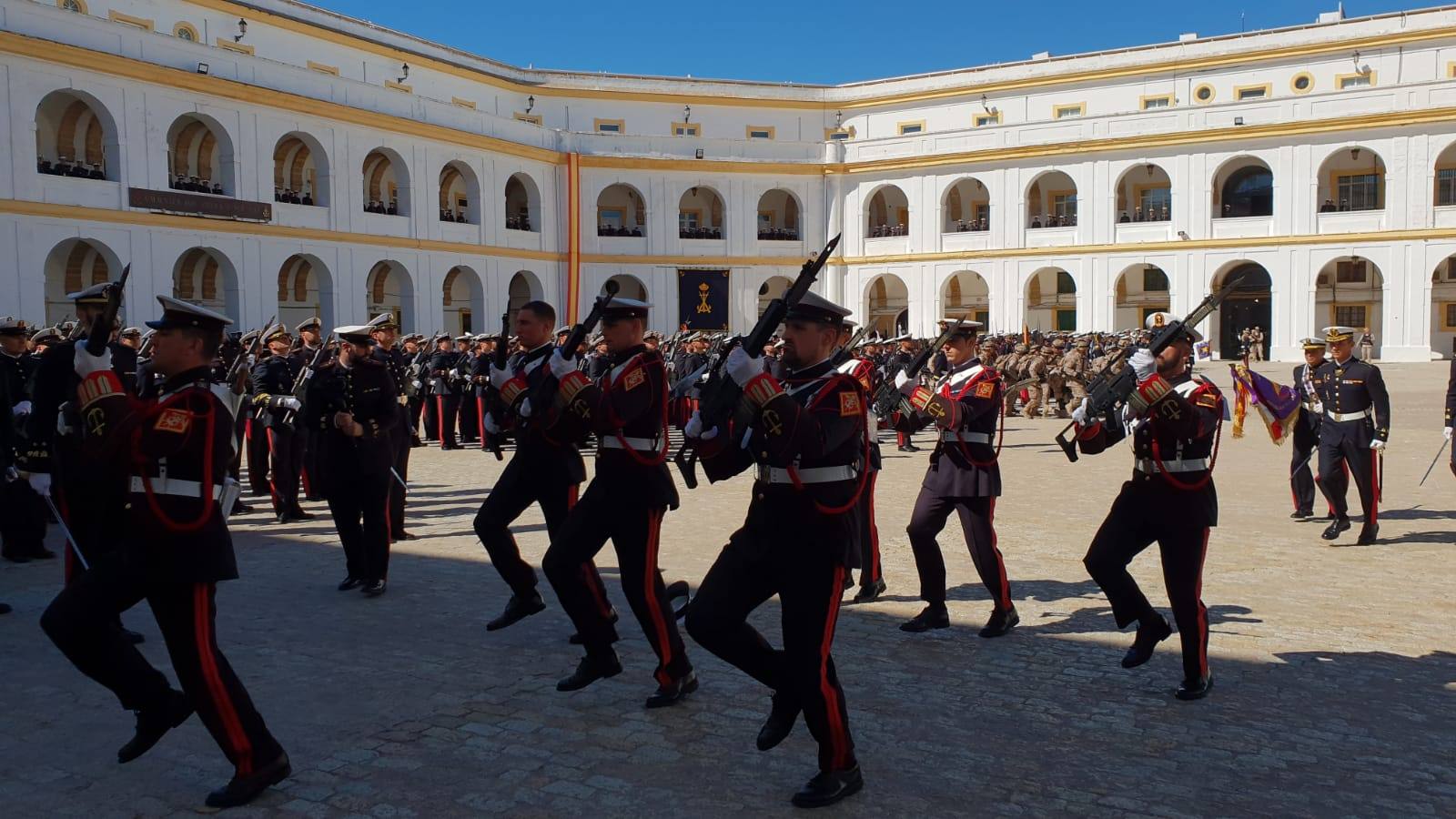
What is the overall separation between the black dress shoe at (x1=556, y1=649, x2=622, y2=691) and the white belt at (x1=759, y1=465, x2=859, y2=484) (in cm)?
180

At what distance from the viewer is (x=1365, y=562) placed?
8984 millimetres

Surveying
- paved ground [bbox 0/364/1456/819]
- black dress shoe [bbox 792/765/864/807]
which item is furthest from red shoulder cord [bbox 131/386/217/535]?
black dress shoe [bbox 792/765/864/807]

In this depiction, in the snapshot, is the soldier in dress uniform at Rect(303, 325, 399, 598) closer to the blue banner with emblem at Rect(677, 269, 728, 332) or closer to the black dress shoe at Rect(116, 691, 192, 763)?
the black dress shoe at Rect(116, 691, 192, 763)

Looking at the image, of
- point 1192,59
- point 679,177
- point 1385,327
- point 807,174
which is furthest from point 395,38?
point 1385,327

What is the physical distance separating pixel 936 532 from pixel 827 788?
299 centimetres

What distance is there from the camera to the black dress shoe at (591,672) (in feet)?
19.2

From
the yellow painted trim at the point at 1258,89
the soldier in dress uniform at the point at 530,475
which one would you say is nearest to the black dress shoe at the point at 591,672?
the soldier in dress uniform at the point at 530,475

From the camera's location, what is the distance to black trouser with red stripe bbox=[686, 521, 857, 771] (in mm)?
4492

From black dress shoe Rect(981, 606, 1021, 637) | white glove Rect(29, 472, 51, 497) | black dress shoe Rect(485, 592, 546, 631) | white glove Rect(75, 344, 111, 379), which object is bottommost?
black dress shoe Rect(981, 606, 1021, 637)

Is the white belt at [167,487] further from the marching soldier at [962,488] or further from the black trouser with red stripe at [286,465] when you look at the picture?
the black trouser with red stripe at [286,465]

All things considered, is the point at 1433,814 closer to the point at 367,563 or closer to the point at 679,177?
the point at 367,563

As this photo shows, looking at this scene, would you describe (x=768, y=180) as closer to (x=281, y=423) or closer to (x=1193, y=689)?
(x=281, y=423)

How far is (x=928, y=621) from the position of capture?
279 inches

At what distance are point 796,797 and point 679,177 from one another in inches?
1638
